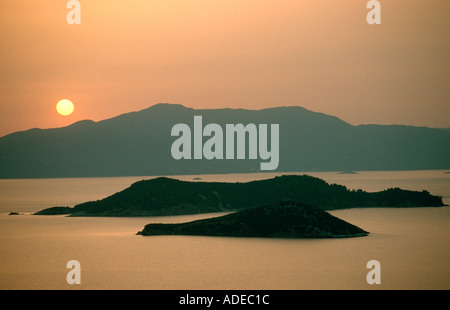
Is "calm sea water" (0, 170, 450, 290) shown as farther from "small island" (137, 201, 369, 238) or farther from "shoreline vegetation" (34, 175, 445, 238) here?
"shoreline vegetation" (34, 175, 445, 238)

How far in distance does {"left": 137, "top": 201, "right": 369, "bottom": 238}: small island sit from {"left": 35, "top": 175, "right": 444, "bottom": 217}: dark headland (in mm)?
28295

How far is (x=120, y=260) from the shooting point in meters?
52.1

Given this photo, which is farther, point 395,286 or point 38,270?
point 38,270

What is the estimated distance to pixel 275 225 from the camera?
63.3 m

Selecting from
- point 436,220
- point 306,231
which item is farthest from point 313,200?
point 306,231

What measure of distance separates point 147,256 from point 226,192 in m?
51.6

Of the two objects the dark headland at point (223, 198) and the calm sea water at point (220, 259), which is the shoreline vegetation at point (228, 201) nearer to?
the dark headland at point (223, 198)

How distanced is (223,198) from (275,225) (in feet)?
130

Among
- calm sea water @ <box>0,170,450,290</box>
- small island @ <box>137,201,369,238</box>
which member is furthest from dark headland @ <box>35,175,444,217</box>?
small island @ <box>137,201,369,238</box>

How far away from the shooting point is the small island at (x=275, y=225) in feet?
204

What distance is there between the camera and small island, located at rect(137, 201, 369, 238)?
204ft

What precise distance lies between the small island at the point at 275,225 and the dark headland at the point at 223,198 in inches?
1114
